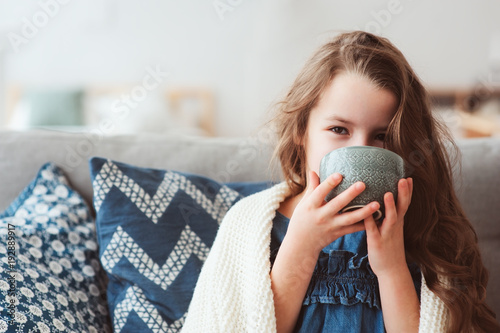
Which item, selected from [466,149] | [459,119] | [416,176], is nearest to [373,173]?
[416,176]

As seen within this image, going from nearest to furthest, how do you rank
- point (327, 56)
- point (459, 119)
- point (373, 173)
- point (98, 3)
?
1. point (373, 173)
2. point (327, 56)
3. point (459, 119)
4. point (98, 3)

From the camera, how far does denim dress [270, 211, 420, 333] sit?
0.97 metres

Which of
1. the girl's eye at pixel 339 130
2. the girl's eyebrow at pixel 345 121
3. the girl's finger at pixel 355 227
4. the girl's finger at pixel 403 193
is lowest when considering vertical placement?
the girl's finger at pixel 355 227

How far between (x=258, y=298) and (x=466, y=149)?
2.65ft

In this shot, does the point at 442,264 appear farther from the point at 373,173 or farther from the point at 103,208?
the point at 103,208

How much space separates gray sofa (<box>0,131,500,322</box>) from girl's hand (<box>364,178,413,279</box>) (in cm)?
49

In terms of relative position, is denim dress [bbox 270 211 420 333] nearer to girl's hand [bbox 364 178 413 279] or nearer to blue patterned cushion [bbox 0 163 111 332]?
girl's hand [bbox 364 178 413 279]

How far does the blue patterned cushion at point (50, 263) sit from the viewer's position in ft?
3.00

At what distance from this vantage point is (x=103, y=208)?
3.78 feet

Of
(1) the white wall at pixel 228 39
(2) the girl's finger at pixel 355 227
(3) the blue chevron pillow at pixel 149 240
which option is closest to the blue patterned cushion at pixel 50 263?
(3) the blue chevron pillow at pixel 149 240

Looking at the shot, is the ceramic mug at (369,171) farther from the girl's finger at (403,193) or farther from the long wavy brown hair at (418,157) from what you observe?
the long wavy brown hair at (418,157)

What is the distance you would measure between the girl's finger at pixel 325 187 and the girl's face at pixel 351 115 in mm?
137

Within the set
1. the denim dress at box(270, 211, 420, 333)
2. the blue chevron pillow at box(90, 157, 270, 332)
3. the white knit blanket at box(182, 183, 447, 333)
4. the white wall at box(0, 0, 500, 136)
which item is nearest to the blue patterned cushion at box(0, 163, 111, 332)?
the blue chevron pillow at box(90, 157, 270, 332)

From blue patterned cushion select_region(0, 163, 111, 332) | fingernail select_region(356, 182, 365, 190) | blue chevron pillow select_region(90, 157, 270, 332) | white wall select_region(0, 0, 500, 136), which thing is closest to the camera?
fingernail select_region(356, 182, 365, 190)
